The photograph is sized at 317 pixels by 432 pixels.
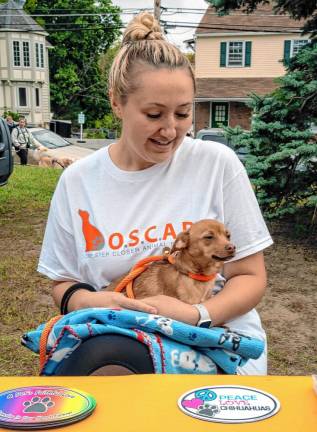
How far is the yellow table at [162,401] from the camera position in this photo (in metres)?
1.01

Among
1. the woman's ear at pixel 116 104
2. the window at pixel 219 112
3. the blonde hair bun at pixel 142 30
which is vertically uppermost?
the blonde hair bun at pixel 142 30

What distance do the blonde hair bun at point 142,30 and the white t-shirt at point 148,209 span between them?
37cm

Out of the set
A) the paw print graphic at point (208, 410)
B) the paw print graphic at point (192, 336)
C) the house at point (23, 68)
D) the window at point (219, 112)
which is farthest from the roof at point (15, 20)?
the paw print graphic at point (208, 410)

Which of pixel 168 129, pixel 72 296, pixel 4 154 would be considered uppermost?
pixel 168 129

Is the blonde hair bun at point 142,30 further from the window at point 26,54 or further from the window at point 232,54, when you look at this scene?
the window at point 26,54

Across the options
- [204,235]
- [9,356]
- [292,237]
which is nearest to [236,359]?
[204,235]

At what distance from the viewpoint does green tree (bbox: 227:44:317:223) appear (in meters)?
6.79

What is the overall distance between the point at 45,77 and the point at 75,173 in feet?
149

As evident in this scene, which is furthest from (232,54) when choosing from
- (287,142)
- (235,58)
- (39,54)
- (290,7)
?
(287,142)

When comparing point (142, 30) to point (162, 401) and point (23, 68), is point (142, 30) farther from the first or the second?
point (23, 68)

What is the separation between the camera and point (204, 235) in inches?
68.4

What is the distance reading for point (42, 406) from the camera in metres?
1.07

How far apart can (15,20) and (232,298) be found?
152ft

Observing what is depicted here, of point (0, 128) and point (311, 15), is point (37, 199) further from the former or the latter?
point (311, 15)
